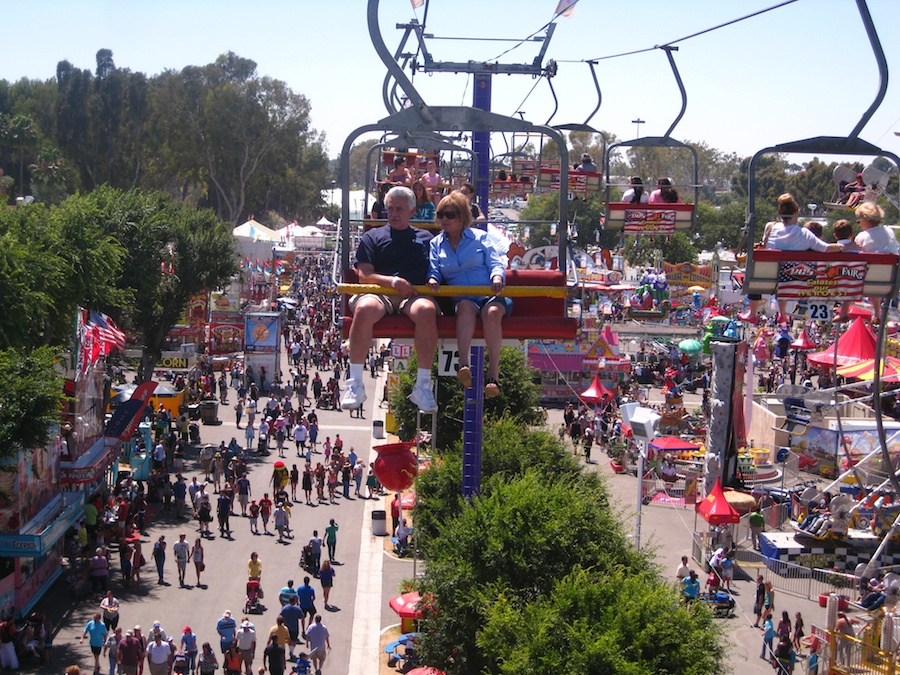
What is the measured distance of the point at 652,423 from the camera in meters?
15.6

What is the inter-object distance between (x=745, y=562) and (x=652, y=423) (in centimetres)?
760

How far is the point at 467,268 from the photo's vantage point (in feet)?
27.8

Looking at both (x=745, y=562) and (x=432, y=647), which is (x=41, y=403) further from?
(x=745, y=562)

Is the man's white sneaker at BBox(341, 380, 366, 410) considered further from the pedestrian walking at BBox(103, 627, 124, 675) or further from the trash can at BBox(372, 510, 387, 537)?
the trash can at BBox(372, 510, 387, 537)

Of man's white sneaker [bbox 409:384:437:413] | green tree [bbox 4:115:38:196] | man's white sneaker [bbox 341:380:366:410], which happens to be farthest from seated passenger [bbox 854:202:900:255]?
green tree [bbox 4:115:38:196]

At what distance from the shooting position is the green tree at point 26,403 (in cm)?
1591

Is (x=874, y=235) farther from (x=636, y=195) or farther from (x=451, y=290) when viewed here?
(x=636, y=195)

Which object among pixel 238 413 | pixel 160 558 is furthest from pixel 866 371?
pixel 160 558

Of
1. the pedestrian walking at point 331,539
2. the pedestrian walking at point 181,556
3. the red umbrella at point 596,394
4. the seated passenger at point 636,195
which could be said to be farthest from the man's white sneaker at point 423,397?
the red umbrella at point 596,394

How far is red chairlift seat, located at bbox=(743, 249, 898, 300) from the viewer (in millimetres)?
9555

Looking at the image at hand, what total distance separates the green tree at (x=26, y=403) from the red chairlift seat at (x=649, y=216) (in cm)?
874

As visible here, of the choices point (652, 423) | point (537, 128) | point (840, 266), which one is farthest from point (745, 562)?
point (537, 128)

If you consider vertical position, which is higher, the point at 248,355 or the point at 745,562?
the point at 248,355

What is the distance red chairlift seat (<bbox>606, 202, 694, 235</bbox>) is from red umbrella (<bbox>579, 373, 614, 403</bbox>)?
768 inches
